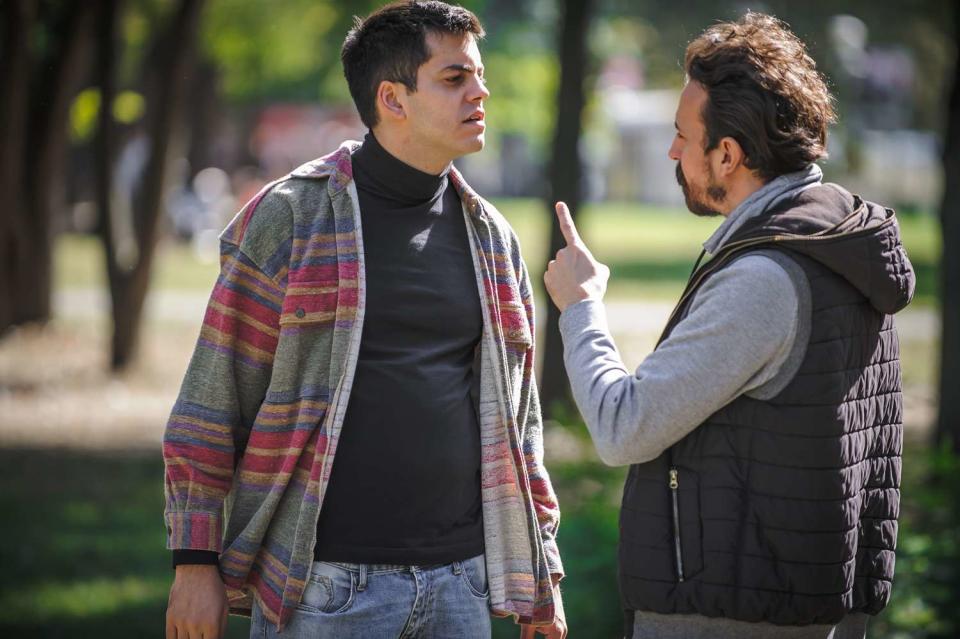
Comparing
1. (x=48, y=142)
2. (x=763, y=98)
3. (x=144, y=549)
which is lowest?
(x=144, y=549)

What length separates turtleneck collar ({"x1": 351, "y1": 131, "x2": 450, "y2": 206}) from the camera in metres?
3.08

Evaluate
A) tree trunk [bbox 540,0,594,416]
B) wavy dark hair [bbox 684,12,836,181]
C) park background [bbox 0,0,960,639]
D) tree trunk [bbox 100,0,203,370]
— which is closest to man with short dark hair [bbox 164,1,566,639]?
wavy dark hair [bbox 684,12,836,181]

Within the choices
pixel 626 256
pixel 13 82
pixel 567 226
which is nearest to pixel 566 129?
pixel 13 82

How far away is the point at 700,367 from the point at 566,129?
710 cm

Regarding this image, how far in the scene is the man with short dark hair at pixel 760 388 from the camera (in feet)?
8.43

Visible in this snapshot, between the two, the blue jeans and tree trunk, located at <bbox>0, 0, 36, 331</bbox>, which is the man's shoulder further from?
tree trunk, located at <bbox>0, 0, 36, 331</bbox>

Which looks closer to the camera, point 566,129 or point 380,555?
point 380,555

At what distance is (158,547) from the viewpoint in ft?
23.7

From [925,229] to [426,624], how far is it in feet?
109

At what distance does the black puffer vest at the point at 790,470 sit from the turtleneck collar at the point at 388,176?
77 cm

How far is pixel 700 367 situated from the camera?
8.46 ft

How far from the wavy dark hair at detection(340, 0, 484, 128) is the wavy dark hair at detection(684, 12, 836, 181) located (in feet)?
2.16

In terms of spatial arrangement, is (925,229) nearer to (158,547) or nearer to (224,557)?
(158,547)

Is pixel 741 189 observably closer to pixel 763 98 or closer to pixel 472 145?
pixel 763 98
